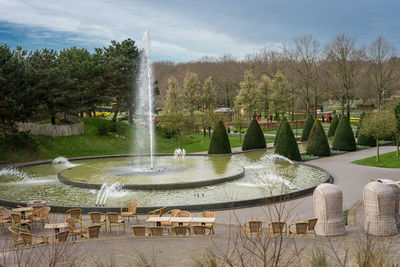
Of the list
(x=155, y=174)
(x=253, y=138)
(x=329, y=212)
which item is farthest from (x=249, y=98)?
(x=329, y=212)

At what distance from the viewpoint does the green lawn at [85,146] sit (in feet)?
102

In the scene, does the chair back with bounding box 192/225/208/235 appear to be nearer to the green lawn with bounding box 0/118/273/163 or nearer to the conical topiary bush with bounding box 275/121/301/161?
the conical topiary bush with bounding box 275/121/301/161

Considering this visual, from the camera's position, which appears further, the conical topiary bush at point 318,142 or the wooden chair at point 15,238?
the conical topiary bush at point 318,142

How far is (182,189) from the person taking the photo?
19.3 meters

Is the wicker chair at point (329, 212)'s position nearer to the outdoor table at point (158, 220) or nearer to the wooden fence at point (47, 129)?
the outdoor table at point (158, 220)

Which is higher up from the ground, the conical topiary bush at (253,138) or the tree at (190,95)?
the tree at (190,95)

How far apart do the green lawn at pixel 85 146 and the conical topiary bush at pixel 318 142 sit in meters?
10.5

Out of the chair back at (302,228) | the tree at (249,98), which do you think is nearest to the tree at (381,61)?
the tree at (249,98)

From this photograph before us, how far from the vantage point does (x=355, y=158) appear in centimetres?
3045

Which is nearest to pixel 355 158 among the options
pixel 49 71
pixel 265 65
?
pixel 49 71

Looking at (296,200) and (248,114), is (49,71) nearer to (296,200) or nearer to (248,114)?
(296,200)

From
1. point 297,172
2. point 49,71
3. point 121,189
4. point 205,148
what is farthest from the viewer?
point 205,148

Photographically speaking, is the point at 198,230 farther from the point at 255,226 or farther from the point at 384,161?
the point at 384,161

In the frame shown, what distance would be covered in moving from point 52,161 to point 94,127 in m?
9.92
